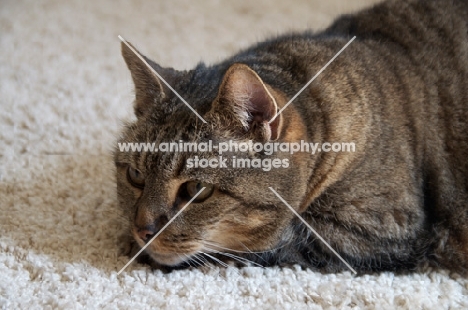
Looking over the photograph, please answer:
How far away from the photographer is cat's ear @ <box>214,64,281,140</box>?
3.50 ft

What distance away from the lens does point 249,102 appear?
3.67 feet

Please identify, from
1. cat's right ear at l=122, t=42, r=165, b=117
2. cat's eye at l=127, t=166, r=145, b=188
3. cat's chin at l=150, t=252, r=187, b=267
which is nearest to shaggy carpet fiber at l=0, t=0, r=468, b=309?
cat's chin at l=150, t=252, r=187, b=267

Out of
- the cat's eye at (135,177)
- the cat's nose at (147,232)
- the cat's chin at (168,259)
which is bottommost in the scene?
the cat's chin at (168,259)

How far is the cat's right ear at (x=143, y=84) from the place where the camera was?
4.13ft

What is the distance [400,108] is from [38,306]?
3.06 feet

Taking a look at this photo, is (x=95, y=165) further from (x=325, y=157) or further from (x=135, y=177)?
(x=325, y=157)

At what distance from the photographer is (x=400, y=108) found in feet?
4.43

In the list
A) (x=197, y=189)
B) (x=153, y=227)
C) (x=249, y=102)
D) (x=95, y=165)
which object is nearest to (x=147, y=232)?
(x=153, y=227)

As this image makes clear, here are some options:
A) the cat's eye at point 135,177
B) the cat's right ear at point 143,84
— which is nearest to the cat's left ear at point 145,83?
the cat's right ear at point 143,84

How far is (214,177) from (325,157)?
0.93 feet

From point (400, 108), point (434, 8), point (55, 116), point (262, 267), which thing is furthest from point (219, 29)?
point (262, 267)

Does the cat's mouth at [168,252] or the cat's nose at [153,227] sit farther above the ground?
the cat's nose at [153,227]

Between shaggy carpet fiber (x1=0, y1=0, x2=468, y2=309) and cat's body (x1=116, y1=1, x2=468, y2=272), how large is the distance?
0.27 feet

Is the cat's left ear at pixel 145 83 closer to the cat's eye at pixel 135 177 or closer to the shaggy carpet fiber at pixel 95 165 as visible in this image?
the cat's eye at pixel 135 177
